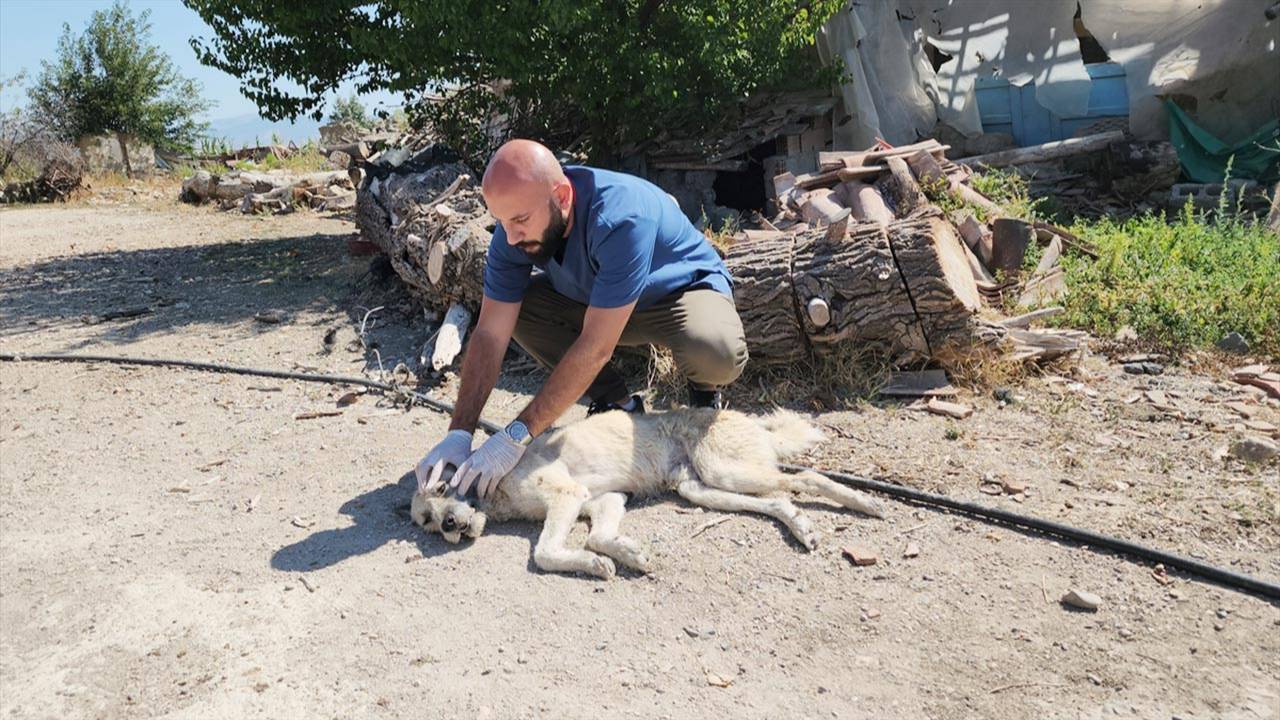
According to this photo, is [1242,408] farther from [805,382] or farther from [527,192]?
[527,192]

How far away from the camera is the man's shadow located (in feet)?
13.5

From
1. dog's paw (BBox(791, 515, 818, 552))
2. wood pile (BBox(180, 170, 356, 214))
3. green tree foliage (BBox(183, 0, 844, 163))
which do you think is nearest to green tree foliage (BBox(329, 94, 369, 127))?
wood pile (BBox(180, 170, 356, 214))

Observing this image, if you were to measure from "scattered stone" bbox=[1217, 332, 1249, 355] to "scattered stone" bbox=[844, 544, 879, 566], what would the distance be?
3278 mm

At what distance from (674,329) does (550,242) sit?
0.78 metres

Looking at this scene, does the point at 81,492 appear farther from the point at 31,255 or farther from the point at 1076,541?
the point at 31,255

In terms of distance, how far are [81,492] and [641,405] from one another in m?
3.00

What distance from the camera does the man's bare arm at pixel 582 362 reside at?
13.4ft

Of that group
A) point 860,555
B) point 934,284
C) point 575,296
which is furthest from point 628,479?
point 934,284

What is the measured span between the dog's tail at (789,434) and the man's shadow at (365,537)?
4.13 feet

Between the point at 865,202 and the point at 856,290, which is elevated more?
the point at 865,202

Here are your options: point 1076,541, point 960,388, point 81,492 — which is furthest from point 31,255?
point 1076,541

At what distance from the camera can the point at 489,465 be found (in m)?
4.08

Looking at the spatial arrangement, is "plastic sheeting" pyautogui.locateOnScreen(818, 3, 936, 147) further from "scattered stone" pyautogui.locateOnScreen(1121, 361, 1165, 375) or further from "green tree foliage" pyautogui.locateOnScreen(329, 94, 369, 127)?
"green tree foliage" pyautogui.locateOnScreen(329, 94, 369, 127)

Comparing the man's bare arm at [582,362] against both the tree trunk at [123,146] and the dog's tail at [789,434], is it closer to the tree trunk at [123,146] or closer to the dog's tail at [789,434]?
the dog's tail at [789,434]
